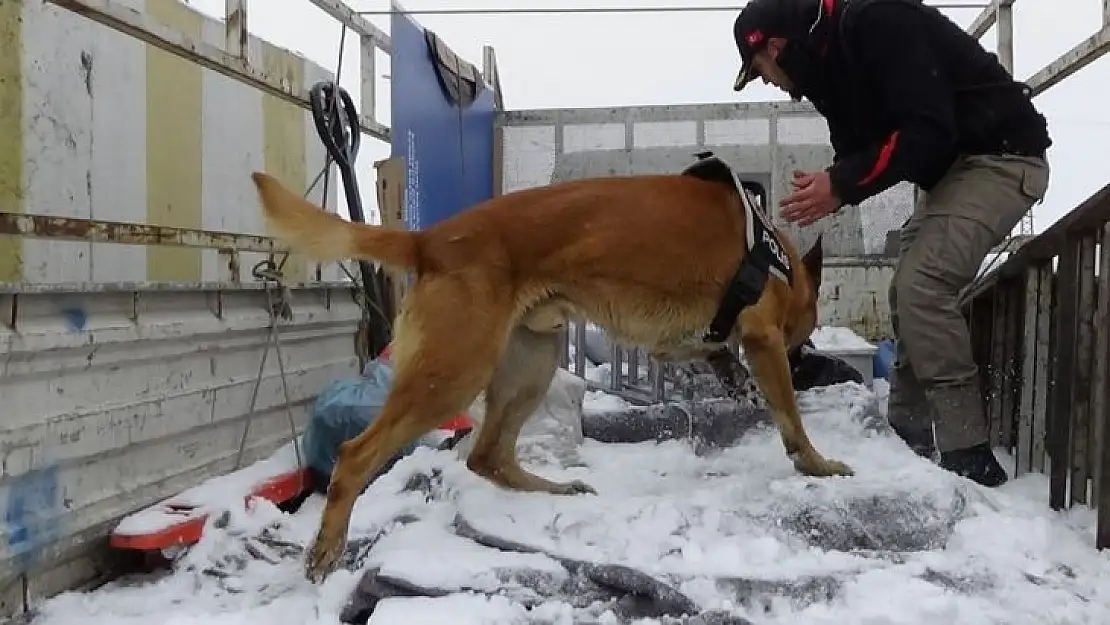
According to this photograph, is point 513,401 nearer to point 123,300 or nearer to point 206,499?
point 206,499

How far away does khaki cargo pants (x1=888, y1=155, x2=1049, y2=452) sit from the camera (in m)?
2.92

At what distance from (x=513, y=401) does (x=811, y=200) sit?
1178 mm

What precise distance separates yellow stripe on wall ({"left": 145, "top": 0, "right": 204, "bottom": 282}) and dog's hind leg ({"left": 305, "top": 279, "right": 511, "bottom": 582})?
221cm

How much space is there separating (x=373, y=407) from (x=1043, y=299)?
2342 millimetres

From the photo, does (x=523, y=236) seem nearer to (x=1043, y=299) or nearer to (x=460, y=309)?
(x=460, y=309)

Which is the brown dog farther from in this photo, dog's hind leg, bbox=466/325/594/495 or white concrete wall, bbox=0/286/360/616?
white concrete wall, bbox=0/286/360/616

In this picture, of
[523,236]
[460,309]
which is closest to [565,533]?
[460,309]

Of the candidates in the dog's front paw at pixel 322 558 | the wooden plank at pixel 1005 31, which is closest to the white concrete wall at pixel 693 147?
the wooden plank at pixel 1005 31

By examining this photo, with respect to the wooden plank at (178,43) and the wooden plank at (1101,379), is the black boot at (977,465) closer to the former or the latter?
the wooden plank at (1101,379)

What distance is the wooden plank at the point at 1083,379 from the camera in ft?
8.14

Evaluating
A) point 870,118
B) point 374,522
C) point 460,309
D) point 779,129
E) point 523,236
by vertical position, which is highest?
point 779,129

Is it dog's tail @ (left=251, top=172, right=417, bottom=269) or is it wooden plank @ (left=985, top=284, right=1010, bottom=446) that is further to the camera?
wooden plank @ (left=985, top=284, right=1010, bottom=446)

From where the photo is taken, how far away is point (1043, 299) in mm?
2914

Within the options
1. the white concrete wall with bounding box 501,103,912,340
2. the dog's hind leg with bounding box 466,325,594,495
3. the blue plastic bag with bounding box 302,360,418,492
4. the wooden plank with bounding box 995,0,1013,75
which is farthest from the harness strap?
the white concrete wall with bounding box 501,103,912,340
